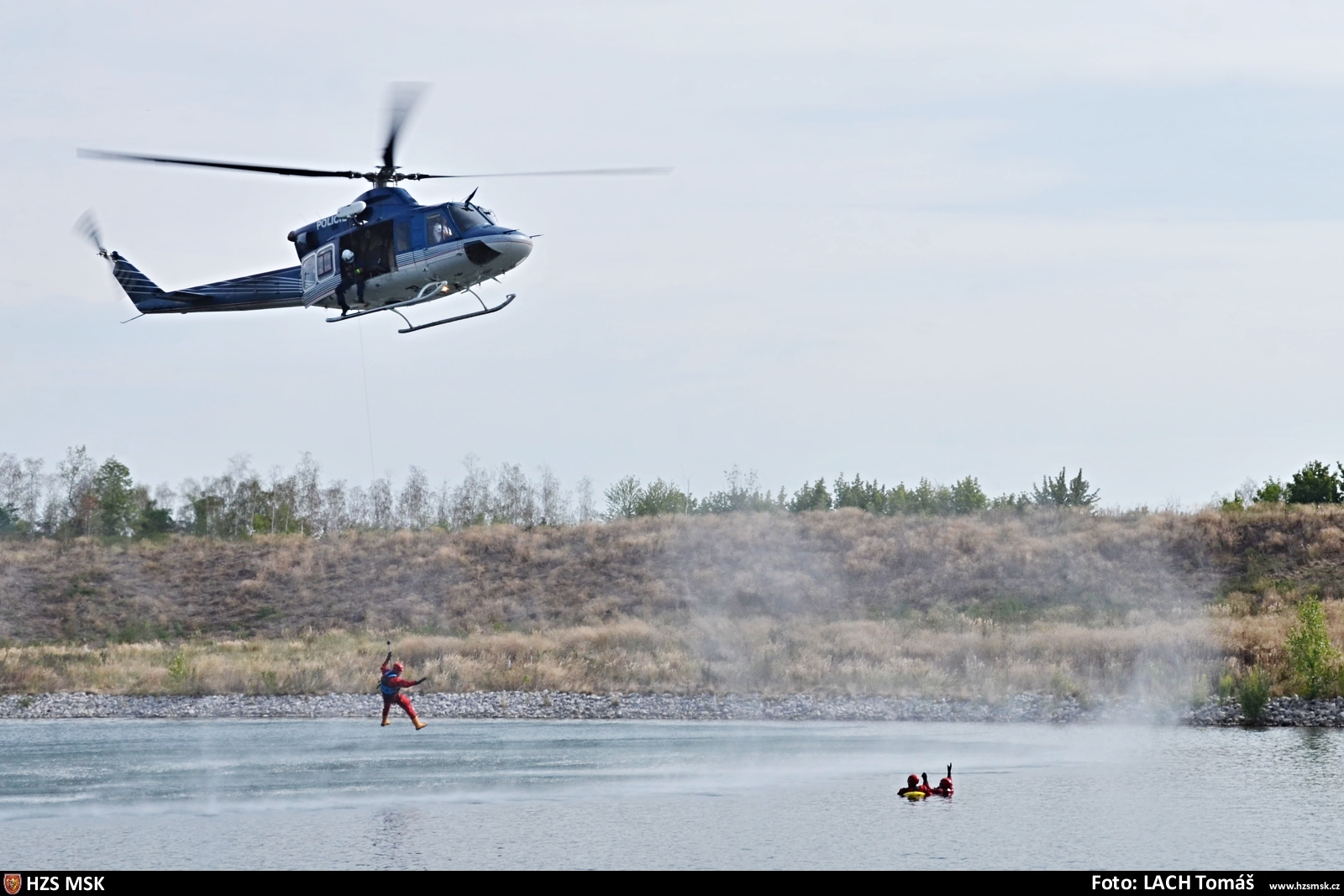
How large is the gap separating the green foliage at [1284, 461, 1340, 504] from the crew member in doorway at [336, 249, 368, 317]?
5409cm

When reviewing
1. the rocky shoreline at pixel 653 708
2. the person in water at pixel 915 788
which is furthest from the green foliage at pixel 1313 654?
the person in water at pixel 915 788

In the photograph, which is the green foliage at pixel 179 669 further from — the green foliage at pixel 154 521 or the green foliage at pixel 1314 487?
the green foliage at pixel 1314 487

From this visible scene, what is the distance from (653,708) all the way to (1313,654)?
1834 cm

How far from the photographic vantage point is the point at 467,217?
100 ft

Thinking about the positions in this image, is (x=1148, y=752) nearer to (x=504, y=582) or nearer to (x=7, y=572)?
(x=504, y=582)

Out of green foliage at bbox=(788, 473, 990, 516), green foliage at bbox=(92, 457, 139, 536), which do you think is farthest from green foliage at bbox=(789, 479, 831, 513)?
green foliage at bbox=(92, 457, 139, 536)

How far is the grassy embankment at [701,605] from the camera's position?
48781 millimetres

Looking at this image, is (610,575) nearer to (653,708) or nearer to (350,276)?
(653,708)

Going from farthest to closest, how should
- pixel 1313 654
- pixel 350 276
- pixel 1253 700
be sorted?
pixel 1313 654 < pixel 1253 700 < pixel 350 276

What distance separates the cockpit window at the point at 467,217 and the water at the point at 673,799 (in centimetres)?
1093

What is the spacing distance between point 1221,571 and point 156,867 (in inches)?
1855

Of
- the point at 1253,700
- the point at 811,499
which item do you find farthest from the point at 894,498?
the point at 1253,700

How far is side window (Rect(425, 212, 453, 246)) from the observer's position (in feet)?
100

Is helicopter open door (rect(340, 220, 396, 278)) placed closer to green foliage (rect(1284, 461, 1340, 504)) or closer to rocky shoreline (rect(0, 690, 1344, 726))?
rocky shoreline (rect(0, 690, 1344, 726))
